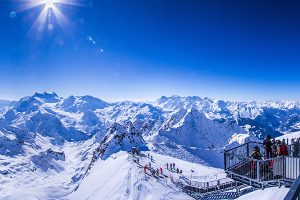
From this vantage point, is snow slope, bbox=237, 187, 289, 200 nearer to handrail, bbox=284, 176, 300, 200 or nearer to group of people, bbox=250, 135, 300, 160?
group of people, bbox=250, 135, 300, 160

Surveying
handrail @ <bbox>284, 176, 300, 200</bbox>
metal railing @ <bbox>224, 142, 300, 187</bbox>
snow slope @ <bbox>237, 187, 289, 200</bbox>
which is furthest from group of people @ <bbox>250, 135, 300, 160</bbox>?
handrail @ <bbox>284, 176, 300, 200</bbox>

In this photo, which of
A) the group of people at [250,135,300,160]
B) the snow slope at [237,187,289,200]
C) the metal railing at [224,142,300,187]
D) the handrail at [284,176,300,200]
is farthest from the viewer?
the group of people at [250,135,300,160]

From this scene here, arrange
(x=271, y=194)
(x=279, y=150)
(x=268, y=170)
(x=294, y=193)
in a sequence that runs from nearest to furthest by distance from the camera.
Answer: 1. (x=294, y=193)
2. (x=271, y=194)
3. (x=279, y=150)
4. (x=268, y=170)

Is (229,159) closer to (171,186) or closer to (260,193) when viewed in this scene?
(260,193)

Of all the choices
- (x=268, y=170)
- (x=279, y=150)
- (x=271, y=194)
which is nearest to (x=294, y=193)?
(x=271, y=194)

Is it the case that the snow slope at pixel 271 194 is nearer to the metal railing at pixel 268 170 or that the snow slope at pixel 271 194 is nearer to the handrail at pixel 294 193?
the metal railing at pixel 268 170

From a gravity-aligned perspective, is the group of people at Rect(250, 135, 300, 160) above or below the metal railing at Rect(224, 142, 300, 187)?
above

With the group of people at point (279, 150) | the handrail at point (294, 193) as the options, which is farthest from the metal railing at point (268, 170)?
the handrail at point (294, 193)

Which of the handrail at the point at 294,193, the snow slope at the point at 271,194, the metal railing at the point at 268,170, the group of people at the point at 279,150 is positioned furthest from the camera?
the group of people at the point at 279,150

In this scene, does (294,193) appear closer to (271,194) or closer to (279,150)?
(271,194)

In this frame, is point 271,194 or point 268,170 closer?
point 271,194

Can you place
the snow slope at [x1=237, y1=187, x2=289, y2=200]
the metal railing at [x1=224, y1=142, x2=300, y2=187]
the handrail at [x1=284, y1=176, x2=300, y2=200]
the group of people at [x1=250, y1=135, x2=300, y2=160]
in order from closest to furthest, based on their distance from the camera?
the handrail at [x1=284, y1=176, x2=300, y2=200]
the snow slope at [x1=237, y1=187, x2=289, y2=200]
the metal railing at [x1=224, y1=142, x2=300, y2=187]
the group of people at [x1=250, y1=135, x2=300, y2=160]
